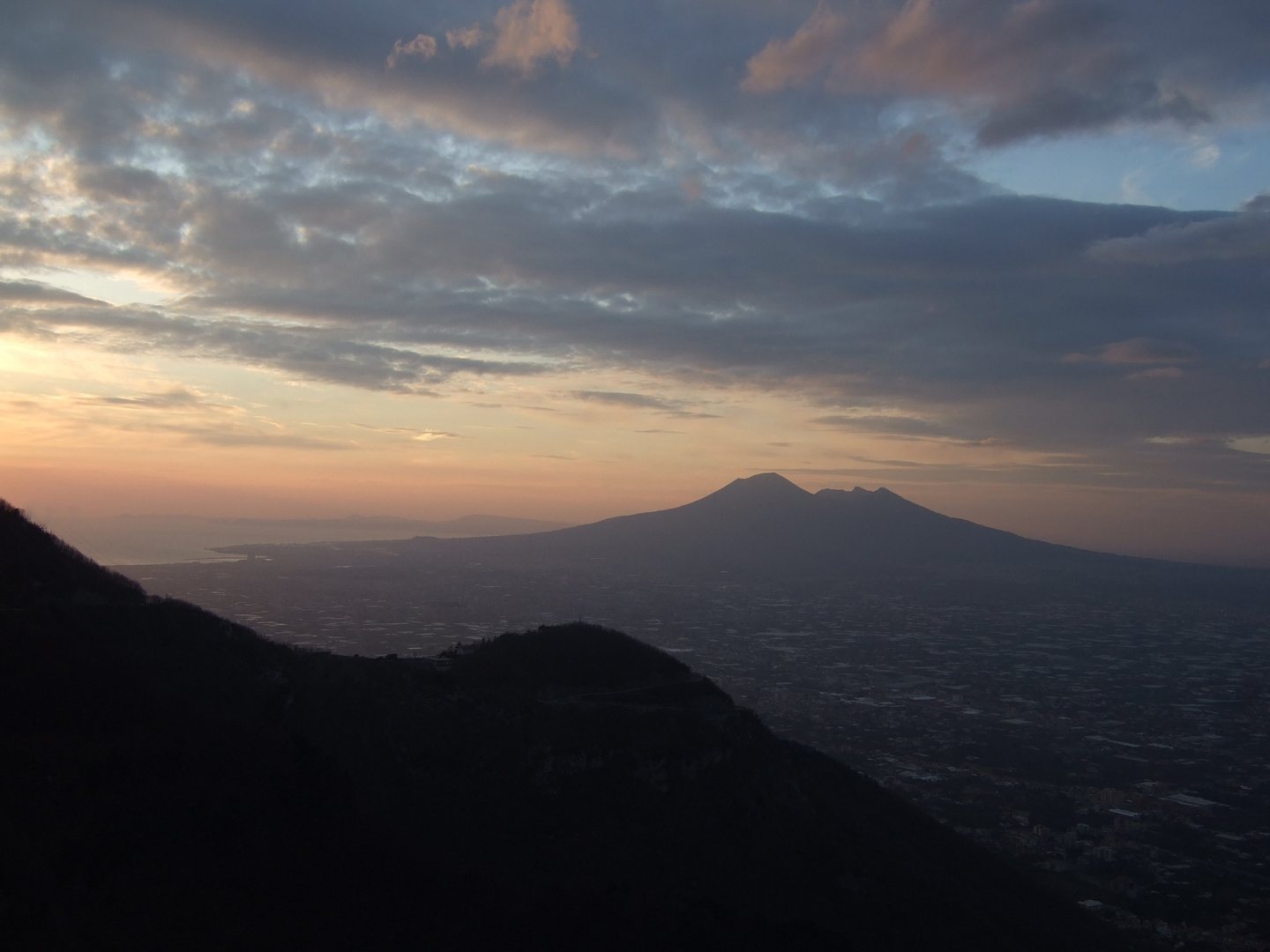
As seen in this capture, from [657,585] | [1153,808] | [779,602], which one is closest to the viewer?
[1153,808]

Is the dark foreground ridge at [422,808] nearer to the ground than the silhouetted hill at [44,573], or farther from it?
nearer to the ground

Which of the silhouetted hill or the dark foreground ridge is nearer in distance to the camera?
the dark foreground ridge

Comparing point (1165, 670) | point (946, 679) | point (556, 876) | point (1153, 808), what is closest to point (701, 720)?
point (556, 876)

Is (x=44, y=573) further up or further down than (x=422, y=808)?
further up

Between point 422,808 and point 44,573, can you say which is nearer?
point 422,808

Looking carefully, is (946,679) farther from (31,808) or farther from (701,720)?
(31,808)

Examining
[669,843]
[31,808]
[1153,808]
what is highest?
[31,808]

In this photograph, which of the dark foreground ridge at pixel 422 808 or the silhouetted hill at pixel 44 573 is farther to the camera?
the silhouetted hill at pixel 44 573

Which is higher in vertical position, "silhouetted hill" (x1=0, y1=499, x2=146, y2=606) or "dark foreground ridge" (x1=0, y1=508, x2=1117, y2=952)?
"silhouetted hill" (x1=0, y1=499, x2=146, y2=606)
